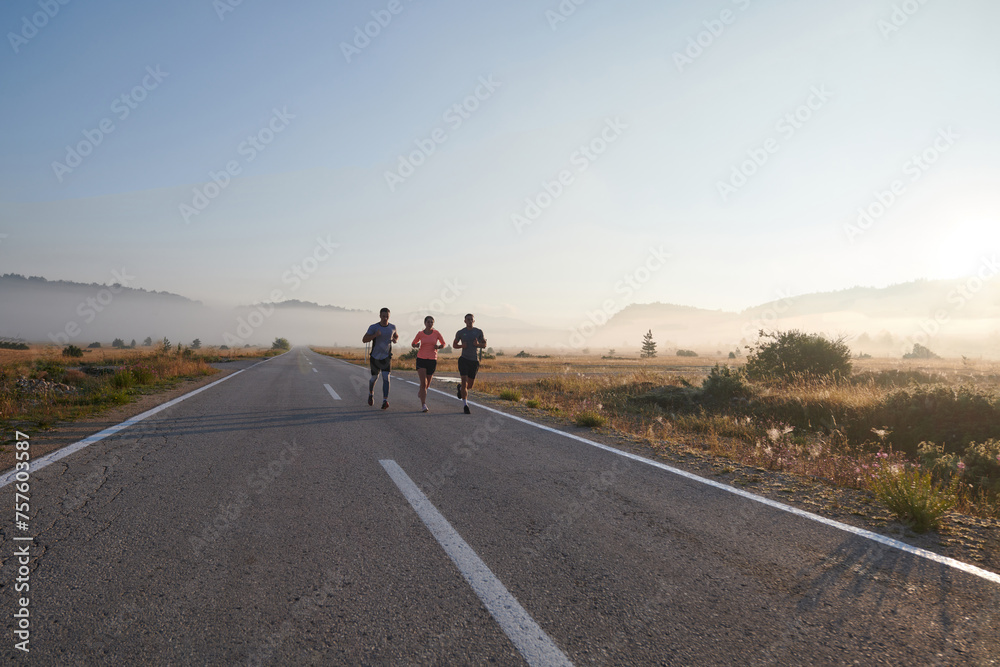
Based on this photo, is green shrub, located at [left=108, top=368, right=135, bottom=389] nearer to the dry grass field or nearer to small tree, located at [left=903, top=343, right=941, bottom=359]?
the dry grass field

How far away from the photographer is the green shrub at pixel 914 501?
4133 millimetres

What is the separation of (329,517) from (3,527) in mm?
2370

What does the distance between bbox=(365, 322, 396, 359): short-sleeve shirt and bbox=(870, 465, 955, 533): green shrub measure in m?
8.96

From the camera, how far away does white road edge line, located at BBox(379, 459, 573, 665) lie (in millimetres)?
2285

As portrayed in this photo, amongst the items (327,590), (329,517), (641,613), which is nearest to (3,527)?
(329,517)

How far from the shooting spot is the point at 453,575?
9.92 ft

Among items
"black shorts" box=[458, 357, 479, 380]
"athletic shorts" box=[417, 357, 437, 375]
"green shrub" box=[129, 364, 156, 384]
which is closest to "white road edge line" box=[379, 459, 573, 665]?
"athletic shorts" box=[417, 357, 437, 375]

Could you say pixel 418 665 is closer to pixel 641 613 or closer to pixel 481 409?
pixel 641 613

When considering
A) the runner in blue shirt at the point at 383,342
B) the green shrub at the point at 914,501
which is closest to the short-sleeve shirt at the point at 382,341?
the runner in blue shirt at the point at 383,342

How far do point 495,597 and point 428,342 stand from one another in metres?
8.47

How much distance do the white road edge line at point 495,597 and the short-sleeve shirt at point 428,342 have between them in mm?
6766

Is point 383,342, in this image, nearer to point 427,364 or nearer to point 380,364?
point 380,364

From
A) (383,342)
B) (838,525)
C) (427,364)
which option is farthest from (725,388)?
(838,525)

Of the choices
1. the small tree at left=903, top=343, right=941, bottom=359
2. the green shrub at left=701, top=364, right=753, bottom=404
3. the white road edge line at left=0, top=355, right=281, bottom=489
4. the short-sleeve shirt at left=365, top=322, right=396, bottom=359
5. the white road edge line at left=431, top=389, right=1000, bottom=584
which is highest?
the small tree at left=903, top=343, right=941, bottom=359
